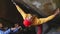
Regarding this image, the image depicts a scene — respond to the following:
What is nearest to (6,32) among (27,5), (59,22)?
(27,5)

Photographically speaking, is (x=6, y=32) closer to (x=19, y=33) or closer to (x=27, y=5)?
(x=19, y=33)

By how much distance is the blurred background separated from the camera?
3.16ft

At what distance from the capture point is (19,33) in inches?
40.8

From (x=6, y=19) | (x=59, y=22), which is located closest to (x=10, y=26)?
(x=6, y=19)

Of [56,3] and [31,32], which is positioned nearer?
[56,3]

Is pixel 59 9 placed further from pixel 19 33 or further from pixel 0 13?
pixel 0 13

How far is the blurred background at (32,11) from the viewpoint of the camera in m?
0.96

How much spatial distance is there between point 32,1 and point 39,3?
0.14ft

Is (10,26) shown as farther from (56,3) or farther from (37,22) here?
(56,3)

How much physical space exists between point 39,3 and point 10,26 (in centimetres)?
25

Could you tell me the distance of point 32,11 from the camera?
39.6 inches

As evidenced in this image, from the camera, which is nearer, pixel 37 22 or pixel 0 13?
pixel 37 22

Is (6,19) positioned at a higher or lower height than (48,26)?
higher

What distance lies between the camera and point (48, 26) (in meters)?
1.03
